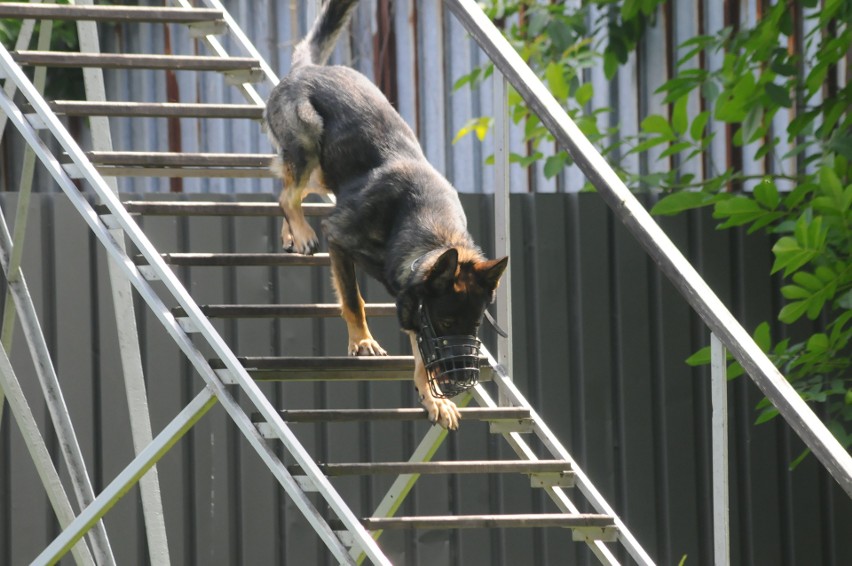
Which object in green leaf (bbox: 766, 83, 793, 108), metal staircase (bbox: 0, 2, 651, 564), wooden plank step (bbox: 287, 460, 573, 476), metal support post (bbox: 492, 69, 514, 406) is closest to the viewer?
metal staircase (bbox: 0, 2, 651, 564)

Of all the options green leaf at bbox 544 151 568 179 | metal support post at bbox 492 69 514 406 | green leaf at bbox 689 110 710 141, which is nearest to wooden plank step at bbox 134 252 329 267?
metal support post at bbox 492 69 514 406

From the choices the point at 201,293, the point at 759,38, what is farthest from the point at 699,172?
the point at 201,293

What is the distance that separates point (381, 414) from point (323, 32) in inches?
68.3

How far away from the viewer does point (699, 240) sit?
638 centimetres

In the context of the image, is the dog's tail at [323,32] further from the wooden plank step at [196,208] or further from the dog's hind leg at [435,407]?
the dog's hind leg at [435,407]

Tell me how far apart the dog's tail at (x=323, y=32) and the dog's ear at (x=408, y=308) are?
142 cm

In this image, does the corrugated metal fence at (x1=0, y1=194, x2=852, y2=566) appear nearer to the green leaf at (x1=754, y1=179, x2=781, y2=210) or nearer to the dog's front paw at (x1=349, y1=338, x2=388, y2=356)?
the green leaf at (x1=754, y1=179, x2=781, y2=210)

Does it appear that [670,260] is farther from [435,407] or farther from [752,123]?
[752,123]

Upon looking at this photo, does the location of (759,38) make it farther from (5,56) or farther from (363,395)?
(5,56)

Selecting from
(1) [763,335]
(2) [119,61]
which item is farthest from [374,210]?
(1) [763,335]

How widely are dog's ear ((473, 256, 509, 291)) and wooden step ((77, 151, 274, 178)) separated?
1.20 metres

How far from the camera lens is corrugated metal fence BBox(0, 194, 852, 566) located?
18.8 ft

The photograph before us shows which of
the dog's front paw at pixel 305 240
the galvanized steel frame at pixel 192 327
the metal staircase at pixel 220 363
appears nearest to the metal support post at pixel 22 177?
the metal staircase at pixel 220 363

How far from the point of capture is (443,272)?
363 cm
